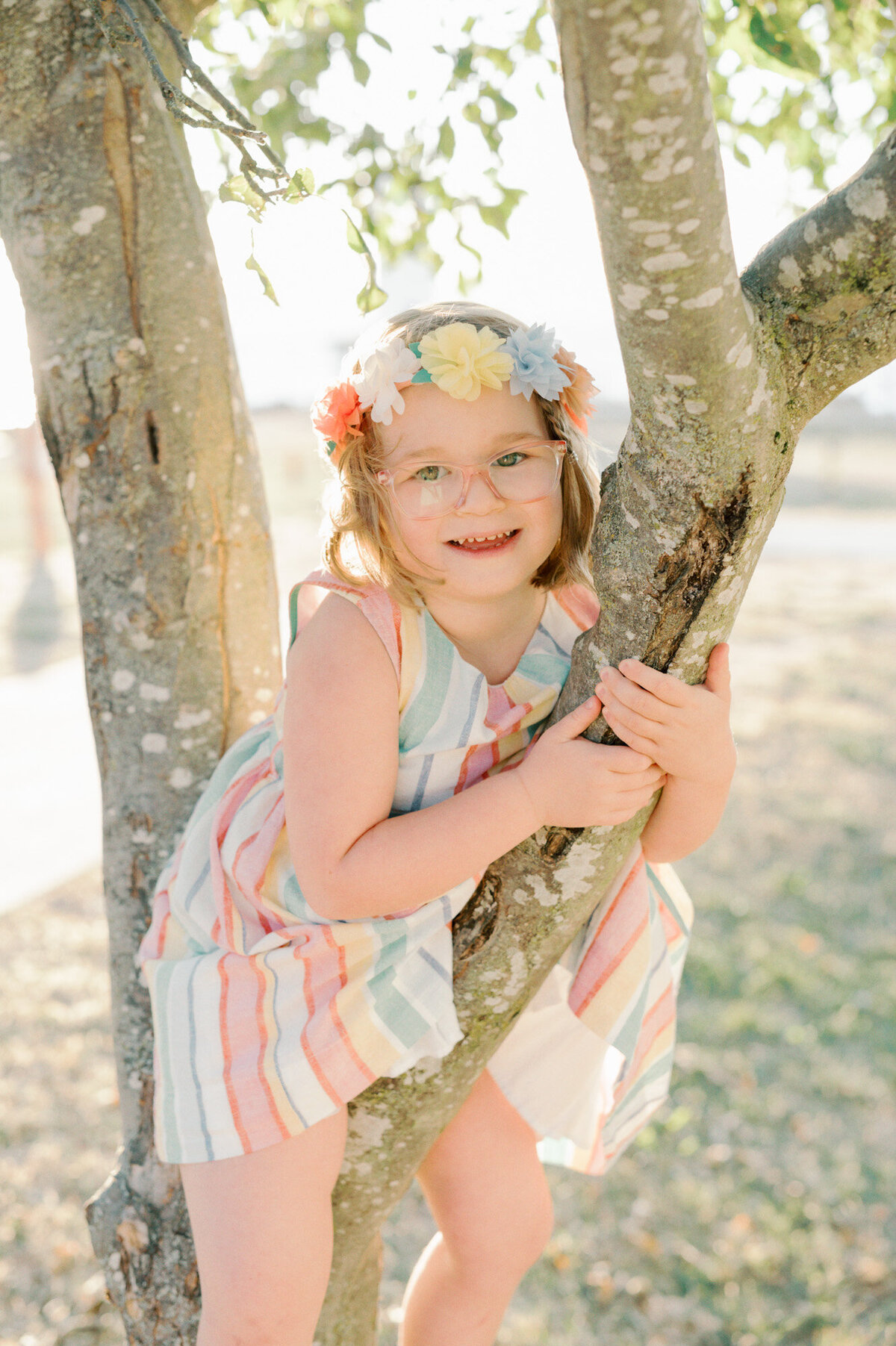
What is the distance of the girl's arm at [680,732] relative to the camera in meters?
1.40

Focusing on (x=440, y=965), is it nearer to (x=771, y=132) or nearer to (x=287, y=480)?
(x=771, y=132)

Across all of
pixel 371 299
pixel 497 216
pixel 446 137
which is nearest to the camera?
pixel 371 299

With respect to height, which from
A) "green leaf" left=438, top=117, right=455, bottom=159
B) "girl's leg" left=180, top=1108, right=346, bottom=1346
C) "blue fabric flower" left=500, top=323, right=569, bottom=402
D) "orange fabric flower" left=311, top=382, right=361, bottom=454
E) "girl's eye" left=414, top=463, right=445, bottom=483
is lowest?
"girl's leg" left=180, top=1108, right=346, bottom=1346

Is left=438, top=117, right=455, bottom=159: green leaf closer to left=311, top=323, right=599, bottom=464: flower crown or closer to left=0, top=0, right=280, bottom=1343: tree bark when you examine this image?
left=0, top=0, right=280, bottom=1343: tree bark

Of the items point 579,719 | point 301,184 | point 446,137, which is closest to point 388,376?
point 301,184

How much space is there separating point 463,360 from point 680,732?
25.5 inches

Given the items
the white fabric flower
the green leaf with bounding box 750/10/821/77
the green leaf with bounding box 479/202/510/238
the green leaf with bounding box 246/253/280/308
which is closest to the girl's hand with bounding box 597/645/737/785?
the white fabric flower

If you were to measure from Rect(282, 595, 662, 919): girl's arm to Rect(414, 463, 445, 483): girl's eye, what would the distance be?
0.30 m

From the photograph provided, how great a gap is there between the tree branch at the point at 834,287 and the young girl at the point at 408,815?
40cm

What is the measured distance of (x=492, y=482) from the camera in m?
1.64

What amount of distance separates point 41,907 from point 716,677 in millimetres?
4380

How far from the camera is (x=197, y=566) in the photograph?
6.26 feet

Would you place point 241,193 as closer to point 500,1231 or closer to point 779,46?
point 779,46

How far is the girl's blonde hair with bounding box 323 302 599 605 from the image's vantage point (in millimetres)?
1718
